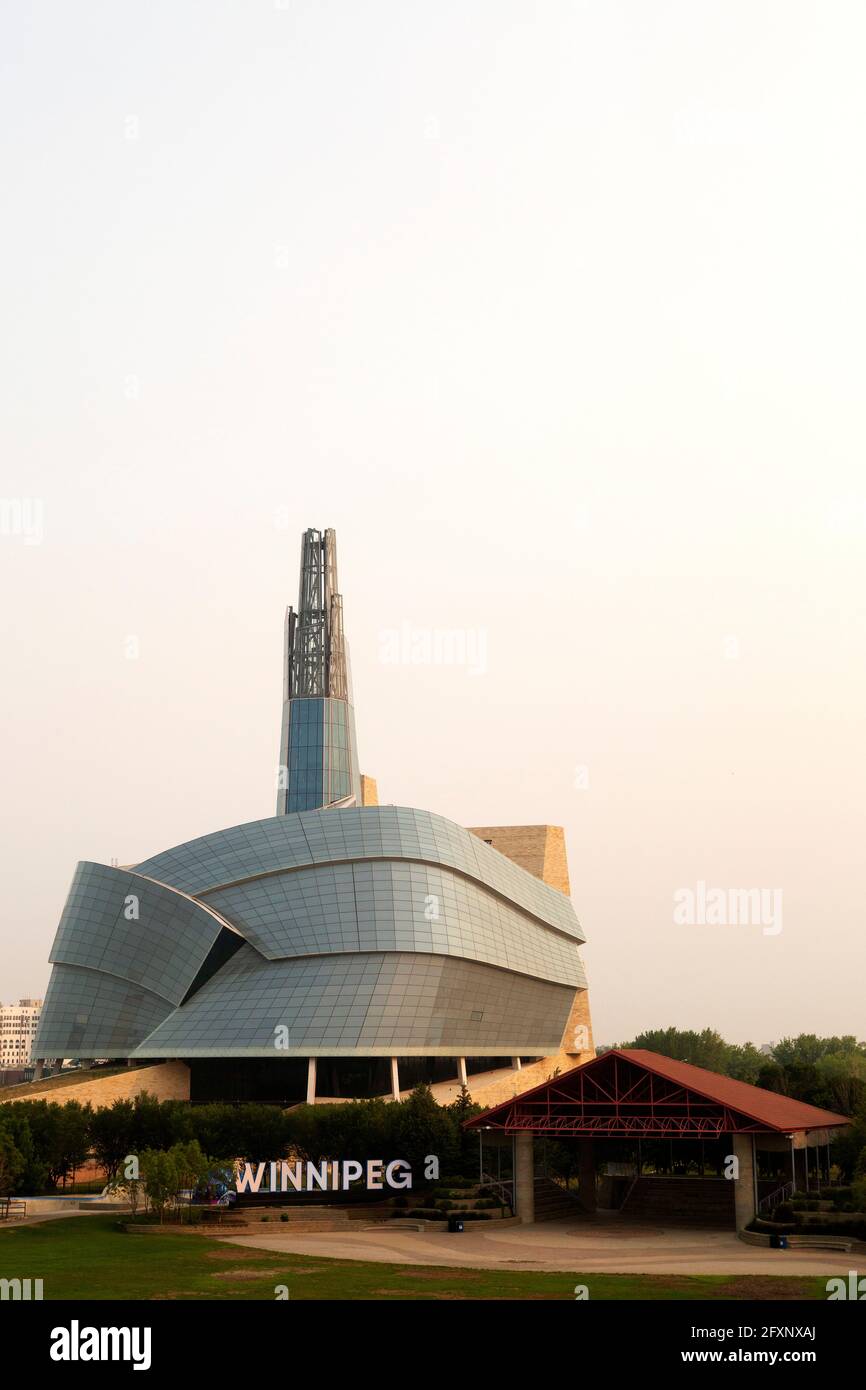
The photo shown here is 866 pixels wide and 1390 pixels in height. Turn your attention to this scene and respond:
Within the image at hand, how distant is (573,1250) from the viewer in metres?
60.0

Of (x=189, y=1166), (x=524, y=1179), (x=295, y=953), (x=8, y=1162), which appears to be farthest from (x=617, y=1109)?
(x=295, y=953)

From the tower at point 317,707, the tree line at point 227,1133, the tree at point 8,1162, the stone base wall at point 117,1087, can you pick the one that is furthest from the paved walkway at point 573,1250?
the tower at point 317,707

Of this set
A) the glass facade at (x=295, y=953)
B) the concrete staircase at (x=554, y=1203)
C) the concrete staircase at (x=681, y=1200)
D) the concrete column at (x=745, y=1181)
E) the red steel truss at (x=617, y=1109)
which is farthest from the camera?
the glass facade at (x=295, y=953)

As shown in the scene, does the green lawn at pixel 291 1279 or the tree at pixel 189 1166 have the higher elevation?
the tree at pixel 189 1166

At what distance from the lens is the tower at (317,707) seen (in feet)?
547

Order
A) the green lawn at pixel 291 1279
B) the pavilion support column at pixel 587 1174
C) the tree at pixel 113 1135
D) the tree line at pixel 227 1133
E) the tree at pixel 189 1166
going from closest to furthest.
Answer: the green lawn at pixel 291 1279 < the tree at pixel 189 1166 < the tree line at pixel 227 1133 < the pavilion support column at pixel 587 1174 < the tree at pixel 113 1135

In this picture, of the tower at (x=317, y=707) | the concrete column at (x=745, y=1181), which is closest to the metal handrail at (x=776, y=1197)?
the concrete column at (x=745, y=1181)

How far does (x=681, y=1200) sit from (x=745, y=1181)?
13.6m

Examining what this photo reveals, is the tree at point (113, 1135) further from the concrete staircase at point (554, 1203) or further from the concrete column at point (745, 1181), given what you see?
the concrete column at point (745, 1181)

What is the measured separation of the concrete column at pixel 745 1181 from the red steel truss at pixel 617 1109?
1.21 m

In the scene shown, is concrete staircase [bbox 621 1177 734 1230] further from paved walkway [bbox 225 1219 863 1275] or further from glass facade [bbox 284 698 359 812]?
glass facade [bbox 284 698 359 812]

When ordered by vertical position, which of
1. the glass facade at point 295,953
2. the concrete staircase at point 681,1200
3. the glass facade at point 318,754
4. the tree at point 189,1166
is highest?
the glass facade at point 318,754

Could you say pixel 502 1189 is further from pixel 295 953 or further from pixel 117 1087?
pixel 295 953

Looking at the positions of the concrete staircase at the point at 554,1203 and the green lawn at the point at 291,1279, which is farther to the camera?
the concrete staircase at the point at 554,1203
